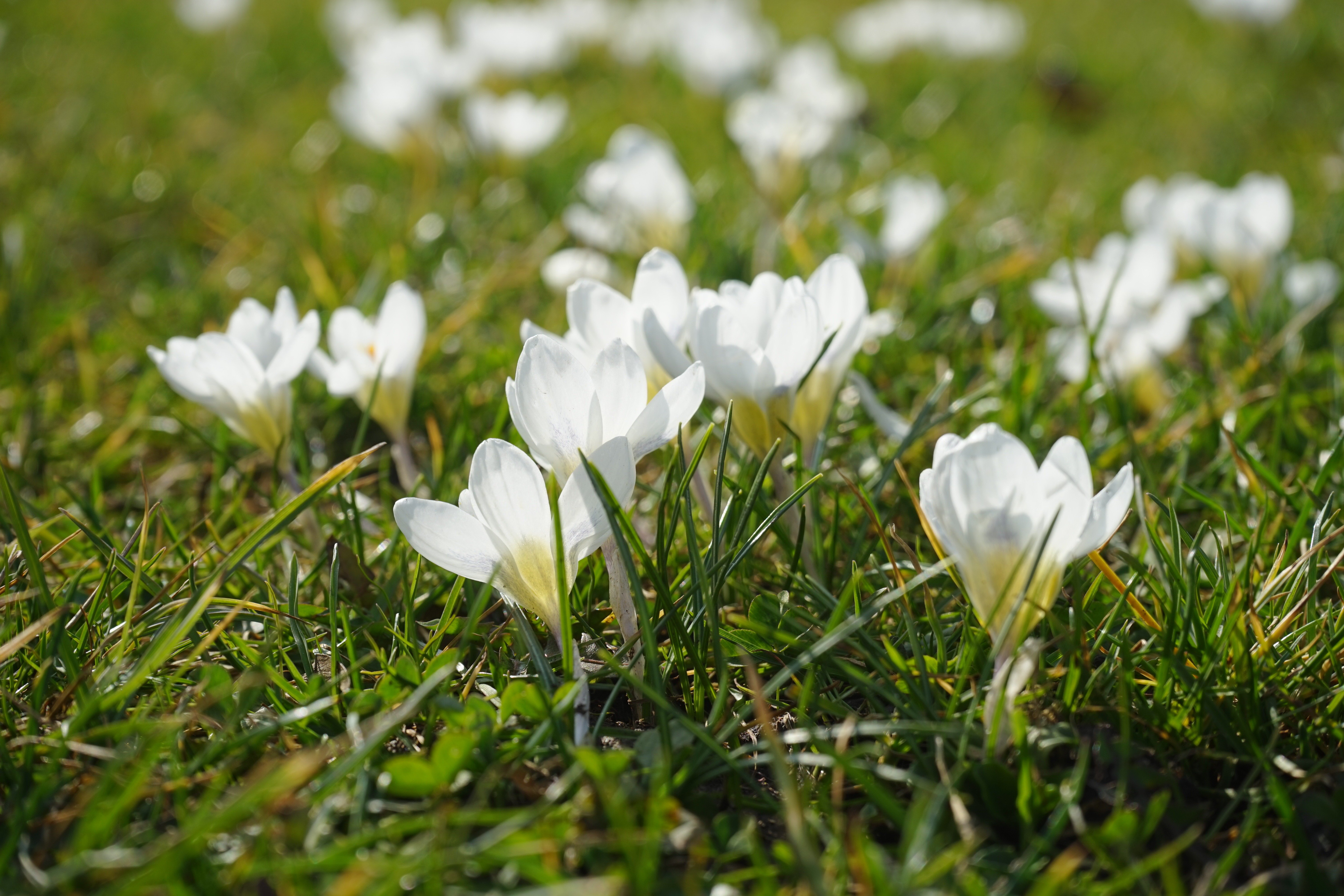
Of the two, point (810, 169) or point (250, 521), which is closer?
point (250, 521)

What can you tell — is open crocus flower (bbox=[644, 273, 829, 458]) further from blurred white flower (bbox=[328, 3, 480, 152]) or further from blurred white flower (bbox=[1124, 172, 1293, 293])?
blurred white flower (bbox=[328, 3, 480, 152])

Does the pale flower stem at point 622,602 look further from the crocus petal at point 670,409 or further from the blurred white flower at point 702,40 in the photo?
the blurred white flower at point 702,40

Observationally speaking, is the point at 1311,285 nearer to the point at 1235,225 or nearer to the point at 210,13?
the point at 1235,225

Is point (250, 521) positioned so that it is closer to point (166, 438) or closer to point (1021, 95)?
point (166, 438)

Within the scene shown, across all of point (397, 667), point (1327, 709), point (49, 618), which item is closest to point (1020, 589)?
point (1327, 709)

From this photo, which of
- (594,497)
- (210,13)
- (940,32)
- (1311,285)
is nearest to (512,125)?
(1311,285)
